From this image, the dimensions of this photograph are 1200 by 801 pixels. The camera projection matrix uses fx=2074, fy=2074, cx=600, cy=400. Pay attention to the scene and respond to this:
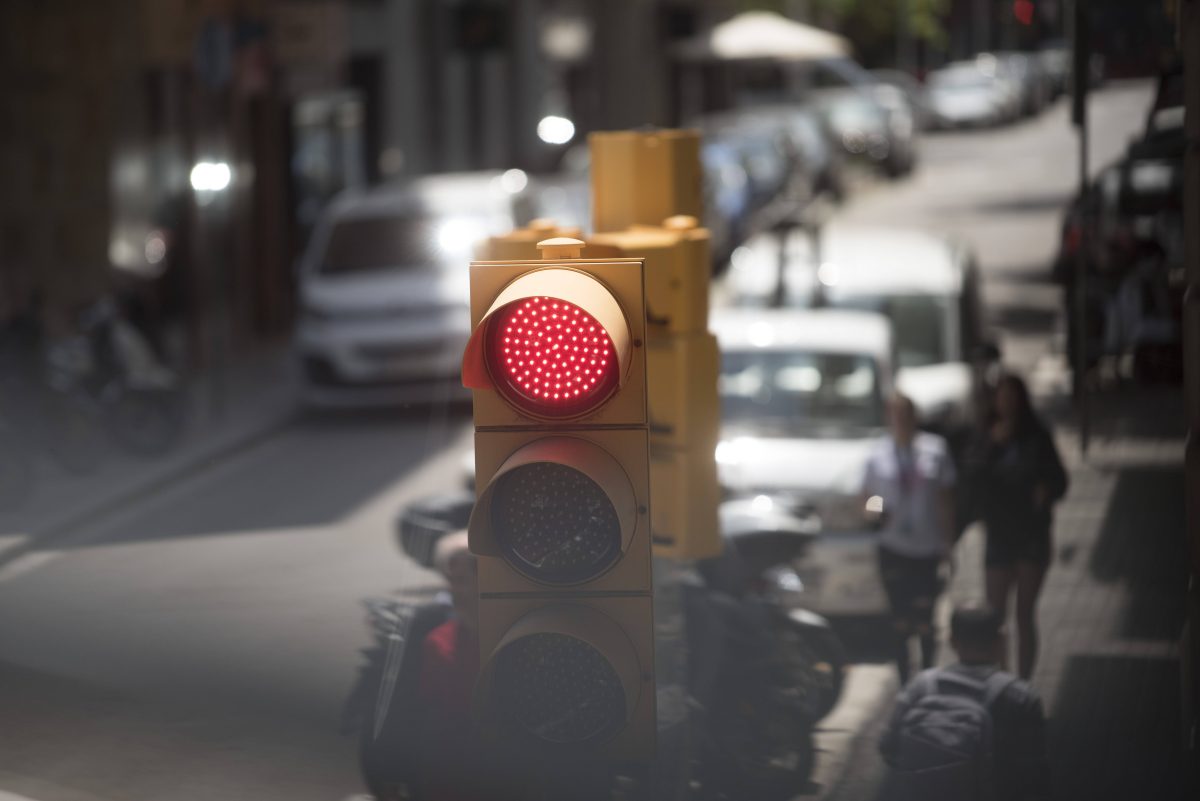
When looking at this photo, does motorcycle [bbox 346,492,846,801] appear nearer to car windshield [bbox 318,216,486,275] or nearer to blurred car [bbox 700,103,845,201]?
car windshield [bbox 318,216,486,275]

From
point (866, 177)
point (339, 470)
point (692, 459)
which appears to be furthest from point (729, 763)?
point (866, 177)

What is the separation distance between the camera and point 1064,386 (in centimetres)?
1803

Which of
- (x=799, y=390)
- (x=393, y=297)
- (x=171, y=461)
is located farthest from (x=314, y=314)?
(x=799, y=390)

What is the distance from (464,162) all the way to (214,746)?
30203mm

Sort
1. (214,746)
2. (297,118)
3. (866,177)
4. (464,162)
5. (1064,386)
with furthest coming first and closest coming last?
(866,177) → (464,162) → (297,118) → (1064,386) → (214,746)

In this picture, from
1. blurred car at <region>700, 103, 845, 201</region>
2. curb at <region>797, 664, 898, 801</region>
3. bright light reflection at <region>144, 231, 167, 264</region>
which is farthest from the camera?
blurred car at <region>700, 103, 845, 201</region>

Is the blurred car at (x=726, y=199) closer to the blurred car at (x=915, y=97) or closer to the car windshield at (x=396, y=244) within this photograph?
the car windshield at (x=396, y=244)

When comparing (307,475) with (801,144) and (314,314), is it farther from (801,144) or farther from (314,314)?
(801,144)

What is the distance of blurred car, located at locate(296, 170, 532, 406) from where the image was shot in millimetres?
18469

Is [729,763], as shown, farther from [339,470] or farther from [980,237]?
[980,237]

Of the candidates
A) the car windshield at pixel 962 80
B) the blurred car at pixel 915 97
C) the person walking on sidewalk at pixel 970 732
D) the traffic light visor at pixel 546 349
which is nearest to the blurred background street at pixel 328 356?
the person walking on sidewalk at pixel 970 732

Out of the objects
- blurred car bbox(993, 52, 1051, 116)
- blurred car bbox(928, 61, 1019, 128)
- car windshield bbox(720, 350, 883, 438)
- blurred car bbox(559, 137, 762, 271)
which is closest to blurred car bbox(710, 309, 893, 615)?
car windshield bbox(720, 350, 883, 438)

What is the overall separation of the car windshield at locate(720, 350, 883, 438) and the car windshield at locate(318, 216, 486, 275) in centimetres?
691

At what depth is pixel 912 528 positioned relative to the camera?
918 cm
